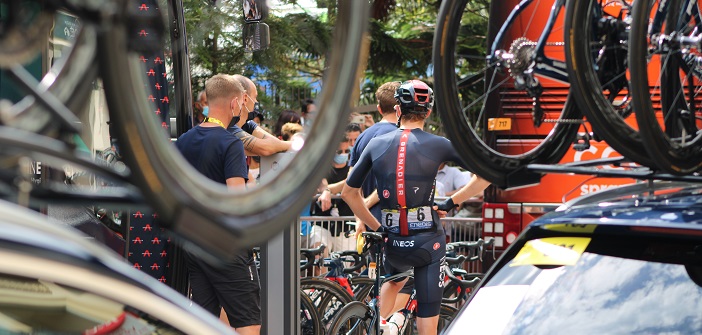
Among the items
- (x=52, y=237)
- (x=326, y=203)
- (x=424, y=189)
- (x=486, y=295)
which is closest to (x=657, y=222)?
(x=486, y=295)

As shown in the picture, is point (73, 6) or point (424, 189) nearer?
point (73, 6)

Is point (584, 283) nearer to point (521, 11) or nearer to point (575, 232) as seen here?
point (575, 232)

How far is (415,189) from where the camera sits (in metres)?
7.68

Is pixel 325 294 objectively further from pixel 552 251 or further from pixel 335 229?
pixel 552 251

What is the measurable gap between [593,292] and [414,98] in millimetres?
4572

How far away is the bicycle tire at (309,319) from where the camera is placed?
926 cm

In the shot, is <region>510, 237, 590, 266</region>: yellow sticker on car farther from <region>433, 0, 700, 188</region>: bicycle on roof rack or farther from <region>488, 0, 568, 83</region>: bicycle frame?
<region>488, 0, 568, 83</region>: bicycle frame

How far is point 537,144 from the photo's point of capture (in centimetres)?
465

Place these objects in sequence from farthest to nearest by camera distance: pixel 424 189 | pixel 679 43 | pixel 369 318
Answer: pixel 369 318 < pixel 424 189 < pixel 679 43

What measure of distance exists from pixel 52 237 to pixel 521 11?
10.7ft

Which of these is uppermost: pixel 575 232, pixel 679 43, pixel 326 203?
pixel 679 43

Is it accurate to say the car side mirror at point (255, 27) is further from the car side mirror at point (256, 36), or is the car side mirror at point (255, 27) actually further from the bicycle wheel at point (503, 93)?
the bicycle wheel at point (503, 93)

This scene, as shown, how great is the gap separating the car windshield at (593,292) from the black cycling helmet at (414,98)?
4330mm

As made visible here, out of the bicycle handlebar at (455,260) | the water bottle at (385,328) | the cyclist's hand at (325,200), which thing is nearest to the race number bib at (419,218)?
the water bottle at (385,328)
